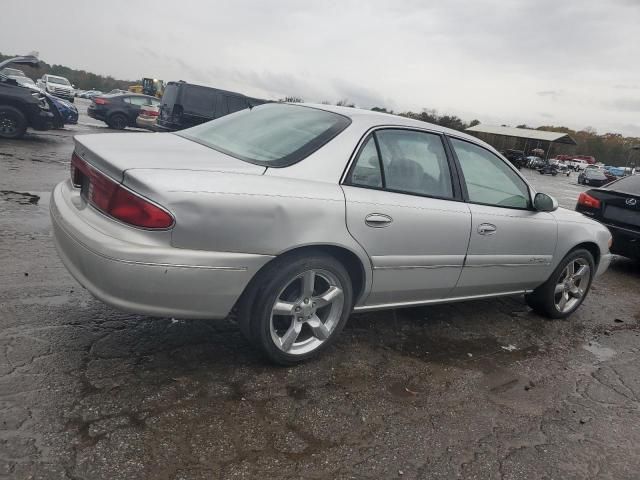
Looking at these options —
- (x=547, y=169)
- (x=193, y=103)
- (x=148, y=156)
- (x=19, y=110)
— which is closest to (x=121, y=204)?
(x=148, y=156)

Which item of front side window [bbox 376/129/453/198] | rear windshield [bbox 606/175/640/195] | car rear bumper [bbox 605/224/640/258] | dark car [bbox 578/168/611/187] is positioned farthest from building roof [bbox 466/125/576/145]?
front side window [bbox 376/129/453/198]

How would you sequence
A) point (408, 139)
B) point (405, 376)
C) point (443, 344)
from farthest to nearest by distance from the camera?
1. point (443, 344)
2. point (408, 139)
3. point (405, 376)

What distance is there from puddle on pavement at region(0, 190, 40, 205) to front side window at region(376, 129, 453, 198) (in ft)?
16.0

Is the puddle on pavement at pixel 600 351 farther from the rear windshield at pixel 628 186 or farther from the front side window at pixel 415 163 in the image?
the rear windshield at pixel 628 186

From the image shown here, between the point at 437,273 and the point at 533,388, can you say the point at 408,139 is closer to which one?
the point at 437,273

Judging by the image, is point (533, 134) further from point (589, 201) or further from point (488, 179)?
point (488, 179)

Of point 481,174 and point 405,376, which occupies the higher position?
point 481,174

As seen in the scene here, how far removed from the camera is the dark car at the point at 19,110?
11039 mm

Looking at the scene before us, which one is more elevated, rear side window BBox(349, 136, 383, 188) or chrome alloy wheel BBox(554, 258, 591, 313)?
rear side window BBox(349, 136, 383, 188)

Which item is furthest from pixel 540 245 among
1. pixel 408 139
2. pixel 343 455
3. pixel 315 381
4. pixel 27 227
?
pixel 27 227

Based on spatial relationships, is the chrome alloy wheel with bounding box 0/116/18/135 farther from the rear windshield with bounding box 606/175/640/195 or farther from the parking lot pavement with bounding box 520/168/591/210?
the parking lot pavement with bounding box 520/168/591/210

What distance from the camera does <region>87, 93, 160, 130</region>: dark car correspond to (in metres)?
18.7

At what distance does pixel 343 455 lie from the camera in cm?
233

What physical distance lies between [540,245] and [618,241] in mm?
3166
